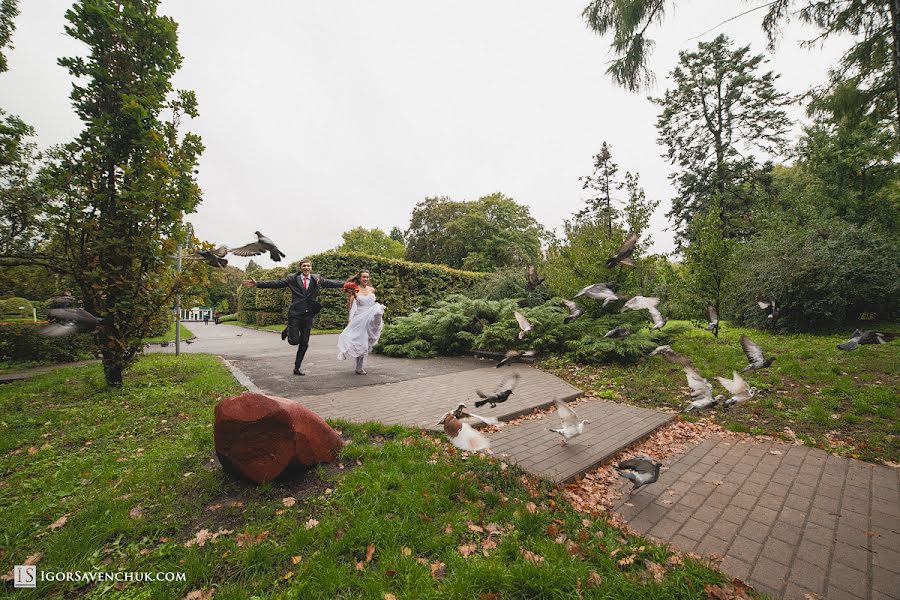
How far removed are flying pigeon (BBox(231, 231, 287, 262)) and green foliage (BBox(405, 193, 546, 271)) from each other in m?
33.6

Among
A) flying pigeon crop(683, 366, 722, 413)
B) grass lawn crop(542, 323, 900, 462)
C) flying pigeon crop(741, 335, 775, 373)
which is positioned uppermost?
flying pigeon crop(741, 335, 775, 373)

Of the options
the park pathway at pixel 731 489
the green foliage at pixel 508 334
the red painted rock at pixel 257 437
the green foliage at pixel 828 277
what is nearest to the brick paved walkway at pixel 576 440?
the park pathway at pixel 731 489

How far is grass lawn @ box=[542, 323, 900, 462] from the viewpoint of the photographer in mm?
4828

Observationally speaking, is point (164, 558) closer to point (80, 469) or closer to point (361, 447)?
point (361, 447)

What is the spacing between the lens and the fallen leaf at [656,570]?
232cm

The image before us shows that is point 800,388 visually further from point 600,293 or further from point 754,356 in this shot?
point 600,293

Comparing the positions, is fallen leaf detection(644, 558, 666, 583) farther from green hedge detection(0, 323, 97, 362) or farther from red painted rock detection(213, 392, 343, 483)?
green hedge detection(0, 323, 97, 362)

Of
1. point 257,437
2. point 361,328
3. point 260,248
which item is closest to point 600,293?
point 257,437

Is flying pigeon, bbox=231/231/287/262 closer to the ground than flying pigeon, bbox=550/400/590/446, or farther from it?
farther from it

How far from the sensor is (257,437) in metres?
3.19

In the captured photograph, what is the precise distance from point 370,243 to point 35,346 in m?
49.2

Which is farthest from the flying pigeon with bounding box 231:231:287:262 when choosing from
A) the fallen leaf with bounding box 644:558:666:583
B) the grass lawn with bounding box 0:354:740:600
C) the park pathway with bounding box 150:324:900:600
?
the fallen leaf with bounding box 644:558:666:583

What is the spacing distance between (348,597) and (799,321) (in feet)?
50.2

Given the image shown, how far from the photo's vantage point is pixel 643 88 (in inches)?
222
